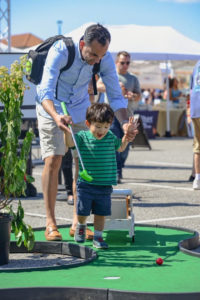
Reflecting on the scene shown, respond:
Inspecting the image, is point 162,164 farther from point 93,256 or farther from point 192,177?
point 93,256

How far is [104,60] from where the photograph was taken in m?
6.44

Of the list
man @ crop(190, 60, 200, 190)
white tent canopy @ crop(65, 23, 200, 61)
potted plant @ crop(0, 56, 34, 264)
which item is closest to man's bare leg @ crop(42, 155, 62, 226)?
potted plant @ crop(0, 56, 34, 264)

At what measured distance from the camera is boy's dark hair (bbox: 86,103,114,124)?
19.4 ft

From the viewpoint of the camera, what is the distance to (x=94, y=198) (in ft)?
20.0

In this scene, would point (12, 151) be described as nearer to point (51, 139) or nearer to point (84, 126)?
Answer: point (51, 139)

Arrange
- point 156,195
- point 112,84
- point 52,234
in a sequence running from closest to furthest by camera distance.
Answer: point 52,234
point 112,84
point 156,195

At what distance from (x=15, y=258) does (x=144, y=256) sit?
3.44 feet

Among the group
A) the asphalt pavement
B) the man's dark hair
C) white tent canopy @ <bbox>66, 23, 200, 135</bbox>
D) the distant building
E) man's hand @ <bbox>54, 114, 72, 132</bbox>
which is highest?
the distant building

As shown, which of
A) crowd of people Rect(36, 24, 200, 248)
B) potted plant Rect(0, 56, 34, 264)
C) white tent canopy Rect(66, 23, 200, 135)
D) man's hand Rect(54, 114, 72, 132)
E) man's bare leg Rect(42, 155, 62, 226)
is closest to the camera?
potted plant Rect(0, 56, 34, 264)

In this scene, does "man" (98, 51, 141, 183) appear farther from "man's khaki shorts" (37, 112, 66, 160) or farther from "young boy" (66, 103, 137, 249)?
"young boy" (66, 103, 137, 249)

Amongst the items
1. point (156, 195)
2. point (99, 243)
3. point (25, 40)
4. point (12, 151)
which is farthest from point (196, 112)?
point (25, 40)

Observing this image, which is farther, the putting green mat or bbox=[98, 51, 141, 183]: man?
bbox=[98, 51, 141, 183]: man

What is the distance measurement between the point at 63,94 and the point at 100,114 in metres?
0.65

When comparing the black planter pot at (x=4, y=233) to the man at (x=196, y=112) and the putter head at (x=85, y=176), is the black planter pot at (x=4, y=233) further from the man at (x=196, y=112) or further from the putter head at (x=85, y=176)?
the man at (x=196, y=112)
